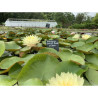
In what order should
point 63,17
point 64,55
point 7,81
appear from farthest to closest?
point 63,17, point 64,55, point 7,81

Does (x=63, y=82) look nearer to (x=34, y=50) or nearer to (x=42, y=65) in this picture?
(x=42, y=65)

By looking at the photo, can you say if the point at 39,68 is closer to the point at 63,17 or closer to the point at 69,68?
the point at 69,68

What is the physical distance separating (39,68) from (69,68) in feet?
0.33

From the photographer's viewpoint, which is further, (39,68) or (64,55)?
(64,55)

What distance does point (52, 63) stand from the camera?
0.39m

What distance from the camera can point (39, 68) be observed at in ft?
1.21

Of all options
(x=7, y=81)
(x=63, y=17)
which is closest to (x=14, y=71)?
(x=7, y=81)

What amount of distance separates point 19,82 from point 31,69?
53 mm

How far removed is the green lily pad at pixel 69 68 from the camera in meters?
0.37

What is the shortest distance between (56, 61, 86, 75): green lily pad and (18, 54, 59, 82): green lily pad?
21mm
